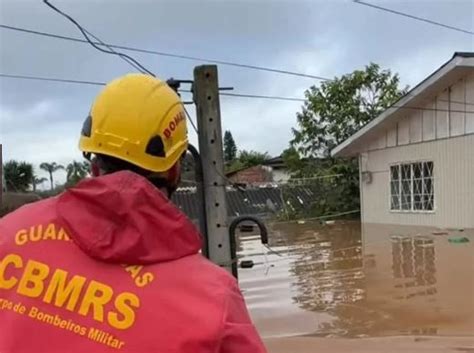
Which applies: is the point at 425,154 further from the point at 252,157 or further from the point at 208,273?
the point at 252,157

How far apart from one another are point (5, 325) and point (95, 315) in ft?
0.59

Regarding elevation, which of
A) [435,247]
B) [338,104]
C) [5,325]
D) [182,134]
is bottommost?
[435,247]

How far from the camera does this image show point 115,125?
4.45ft

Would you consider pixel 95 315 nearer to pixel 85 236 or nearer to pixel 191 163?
pixel 85 236

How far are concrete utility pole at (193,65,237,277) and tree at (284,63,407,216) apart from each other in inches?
709

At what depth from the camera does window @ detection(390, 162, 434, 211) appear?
1488 cm

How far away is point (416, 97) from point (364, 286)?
7.55m

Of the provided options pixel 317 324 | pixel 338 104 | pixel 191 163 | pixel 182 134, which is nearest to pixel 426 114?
pixel 338 104

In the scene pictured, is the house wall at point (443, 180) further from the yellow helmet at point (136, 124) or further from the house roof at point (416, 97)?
the yellow helmet at point (136, 124)

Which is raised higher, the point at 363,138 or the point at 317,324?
the point at 363,138

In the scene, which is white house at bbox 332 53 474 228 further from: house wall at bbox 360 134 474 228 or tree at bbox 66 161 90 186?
tree at bbox 66 161 90 186

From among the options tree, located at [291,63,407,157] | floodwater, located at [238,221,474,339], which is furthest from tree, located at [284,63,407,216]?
floodwater, located at [238,221,474,339]

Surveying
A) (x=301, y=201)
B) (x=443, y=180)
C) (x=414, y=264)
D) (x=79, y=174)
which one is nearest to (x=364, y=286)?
(x=414, y=264)

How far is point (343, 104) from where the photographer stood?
73.8ft
